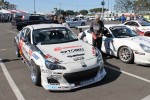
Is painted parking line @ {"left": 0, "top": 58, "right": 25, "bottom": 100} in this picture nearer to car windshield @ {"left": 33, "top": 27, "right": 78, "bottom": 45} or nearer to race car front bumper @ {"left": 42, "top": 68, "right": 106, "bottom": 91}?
race car front bumper @ {"left": 42, "top": 68, "right": 106, "bottom": 91}

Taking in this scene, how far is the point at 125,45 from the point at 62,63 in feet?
10.8

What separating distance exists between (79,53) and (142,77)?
1.85 meters

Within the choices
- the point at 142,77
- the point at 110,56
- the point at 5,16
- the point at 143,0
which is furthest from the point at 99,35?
the point at 143,0

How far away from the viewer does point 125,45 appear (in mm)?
8344

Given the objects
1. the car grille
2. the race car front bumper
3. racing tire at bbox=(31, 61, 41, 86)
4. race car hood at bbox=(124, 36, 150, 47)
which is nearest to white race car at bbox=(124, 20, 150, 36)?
race car hood at bbox=(124, 36, 150, 47)

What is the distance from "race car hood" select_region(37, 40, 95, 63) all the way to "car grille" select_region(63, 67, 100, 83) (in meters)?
0.35

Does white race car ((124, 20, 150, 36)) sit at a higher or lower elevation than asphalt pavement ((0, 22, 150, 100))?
higher

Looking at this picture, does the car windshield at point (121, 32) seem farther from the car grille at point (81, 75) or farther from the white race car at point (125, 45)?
the car grille at point (81, 75)

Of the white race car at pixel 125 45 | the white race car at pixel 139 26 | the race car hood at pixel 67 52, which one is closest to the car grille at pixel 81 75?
the race car hood at pixel 67 52

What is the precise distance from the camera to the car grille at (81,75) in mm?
5602

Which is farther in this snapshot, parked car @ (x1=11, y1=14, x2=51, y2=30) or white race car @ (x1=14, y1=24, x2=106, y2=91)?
parked car @ (x1=11, y1=14, x2=51, y2=30)

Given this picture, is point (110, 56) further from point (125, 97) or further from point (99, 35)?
point (125, 97)

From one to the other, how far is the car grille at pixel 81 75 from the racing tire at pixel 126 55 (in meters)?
2.46

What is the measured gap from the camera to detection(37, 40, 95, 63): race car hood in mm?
5922
